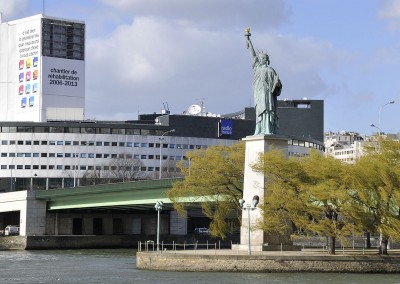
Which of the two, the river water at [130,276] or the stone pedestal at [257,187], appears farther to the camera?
the stone pedestal at [257,187]

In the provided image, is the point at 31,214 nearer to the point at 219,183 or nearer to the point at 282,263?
the point at 219,183

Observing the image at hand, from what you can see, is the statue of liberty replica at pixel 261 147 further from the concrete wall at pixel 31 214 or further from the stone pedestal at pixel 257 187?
the concrete wall at pixel 31 214

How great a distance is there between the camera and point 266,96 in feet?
276

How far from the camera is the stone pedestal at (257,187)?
81750mm

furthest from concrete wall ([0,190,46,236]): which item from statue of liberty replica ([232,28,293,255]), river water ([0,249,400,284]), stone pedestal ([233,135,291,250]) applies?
stone pedestal ([233,135,291,250])

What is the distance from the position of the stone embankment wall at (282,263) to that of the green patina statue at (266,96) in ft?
43.6

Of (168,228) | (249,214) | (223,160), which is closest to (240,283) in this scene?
(249,214)

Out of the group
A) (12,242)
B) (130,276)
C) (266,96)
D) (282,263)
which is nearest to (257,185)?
(266,96)

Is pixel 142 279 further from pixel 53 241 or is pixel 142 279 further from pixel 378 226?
pixel 53 241

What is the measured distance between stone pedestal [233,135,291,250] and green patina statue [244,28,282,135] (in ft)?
3.91

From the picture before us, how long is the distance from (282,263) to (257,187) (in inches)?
401

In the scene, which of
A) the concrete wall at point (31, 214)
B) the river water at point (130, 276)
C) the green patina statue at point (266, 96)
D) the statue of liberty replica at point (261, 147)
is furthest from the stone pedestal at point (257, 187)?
the concrete wall at point (31, 214)

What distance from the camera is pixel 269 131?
3278 inches

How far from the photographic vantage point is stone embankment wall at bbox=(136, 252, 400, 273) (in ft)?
241
